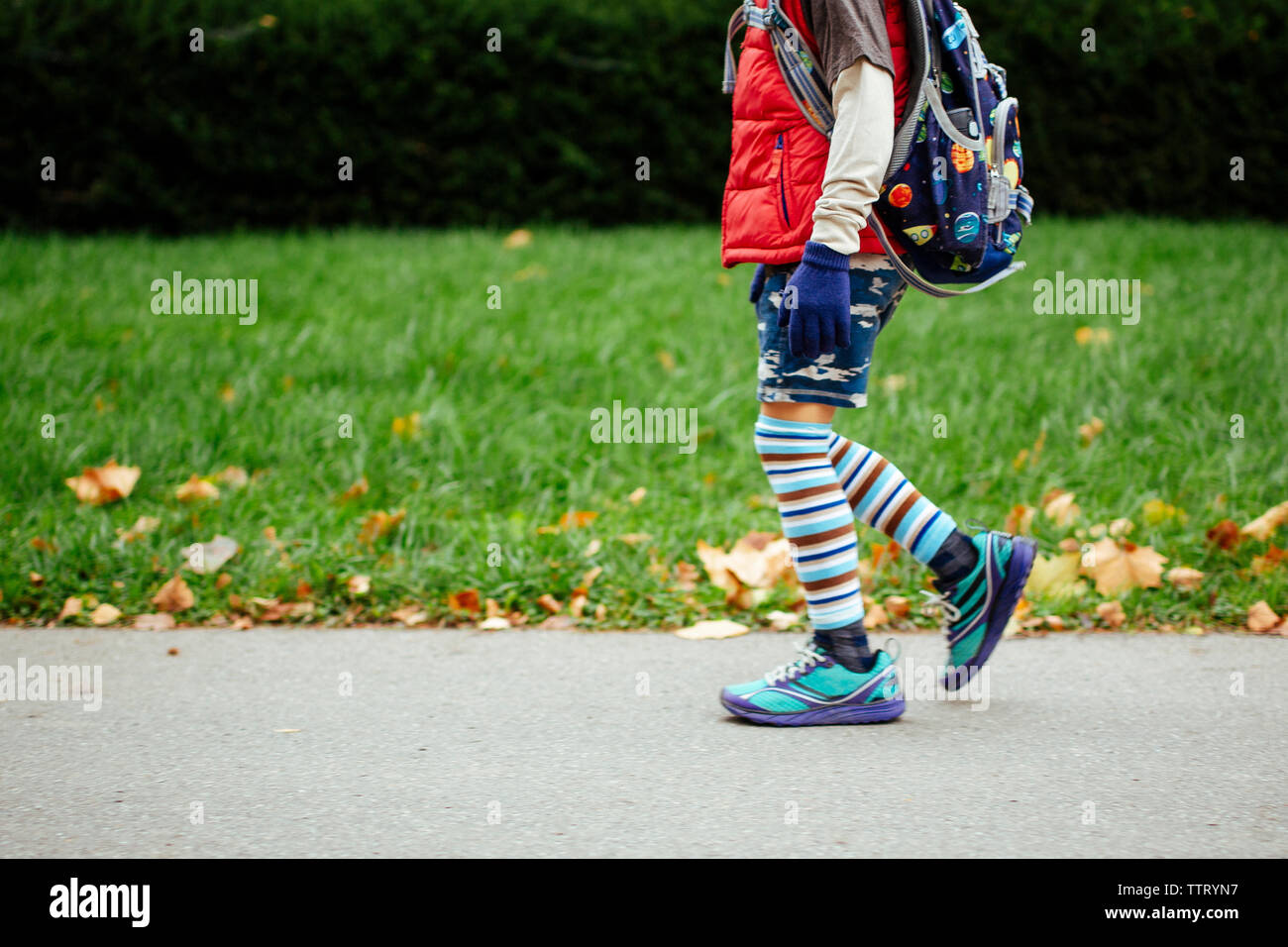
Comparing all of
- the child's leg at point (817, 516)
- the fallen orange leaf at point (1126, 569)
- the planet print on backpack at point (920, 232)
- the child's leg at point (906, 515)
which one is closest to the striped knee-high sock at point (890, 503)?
the child's leg at point (906, 515)

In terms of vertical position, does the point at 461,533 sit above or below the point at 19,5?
below

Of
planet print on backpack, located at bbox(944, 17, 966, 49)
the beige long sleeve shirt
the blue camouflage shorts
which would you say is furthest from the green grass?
planet print on backpack, located at bbox(944, 17, 966, 49)

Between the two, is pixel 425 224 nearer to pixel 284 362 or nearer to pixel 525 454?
pixel 284 362

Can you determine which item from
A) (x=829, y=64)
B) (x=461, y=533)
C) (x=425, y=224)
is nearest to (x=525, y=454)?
(x=461, y=533)

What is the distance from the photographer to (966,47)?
2.42 metres

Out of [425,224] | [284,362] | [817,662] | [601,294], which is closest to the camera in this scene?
[817,662]

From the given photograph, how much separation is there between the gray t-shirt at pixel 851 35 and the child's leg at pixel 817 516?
672mm

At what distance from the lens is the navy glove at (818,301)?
226 centimetres

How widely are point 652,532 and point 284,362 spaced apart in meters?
2.19

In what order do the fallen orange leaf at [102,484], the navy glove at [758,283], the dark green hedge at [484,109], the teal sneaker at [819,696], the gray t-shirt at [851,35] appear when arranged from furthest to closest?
the dark green hedge at [484,109] → the fallen orange leaf at [102,484] → the teal sneaker at [819,696] → the navy glove at [758,283] → the gray t-shirt at [851,35]

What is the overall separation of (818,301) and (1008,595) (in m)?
0.87

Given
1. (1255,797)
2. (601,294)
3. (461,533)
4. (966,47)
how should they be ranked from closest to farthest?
(1255,797) → (966,47) → (461,533) → (601,294)

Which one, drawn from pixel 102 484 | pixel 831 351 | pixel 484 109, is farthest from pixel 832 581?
pixel 484 109

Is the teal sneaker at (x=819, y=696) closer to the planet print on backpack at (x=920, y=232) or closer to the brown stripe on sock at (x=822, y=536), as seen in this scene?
the brown stripe on sock at (x=822, y=536)
